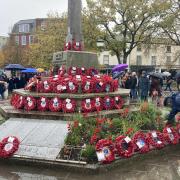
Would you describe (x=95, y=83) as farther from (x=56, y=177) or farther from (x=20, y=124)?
(x=56, y=177)

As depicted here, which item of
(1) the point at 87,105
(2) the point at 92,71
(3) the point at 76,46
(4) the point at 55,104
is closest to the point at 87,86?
(1) the point at 87,105

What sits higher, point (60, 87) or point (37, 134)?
point (60, 87)

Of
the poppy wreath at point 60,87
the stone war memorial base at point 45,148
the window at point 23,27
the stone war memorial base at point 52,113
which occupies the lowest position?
the stone war memorial base at point 45,148

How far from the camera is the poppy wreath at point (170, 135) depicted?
30.1 feet

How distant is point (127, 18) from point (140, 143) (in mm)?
28686

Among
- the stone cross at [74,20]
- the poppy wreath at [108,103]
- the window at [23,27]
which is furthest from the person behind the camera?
the window at [23,27]

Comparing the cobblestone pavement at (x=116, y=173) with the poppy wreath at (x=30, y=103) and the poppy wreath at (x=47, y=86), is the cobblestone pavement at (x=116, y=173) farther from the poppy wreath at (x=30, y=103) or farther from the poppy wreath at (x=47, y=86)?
the poppy wreath at (x=47, y=86)

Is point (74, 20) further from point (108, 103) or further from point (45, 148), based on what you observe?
point (45, 148)

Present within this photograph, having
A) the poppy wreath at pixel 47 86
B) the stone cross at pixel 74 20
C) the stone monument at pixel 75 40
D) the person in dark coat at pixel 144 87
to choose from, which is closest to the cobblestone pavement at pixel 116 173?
the poppy wreath at pixel 47 86

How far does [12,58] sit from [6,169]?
174 ft

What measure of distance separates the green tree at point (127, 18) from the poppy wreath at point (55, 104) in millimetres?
25816

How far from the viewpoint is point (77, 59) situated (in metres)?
13.8

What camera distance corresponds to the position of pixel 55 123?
10.0 metres

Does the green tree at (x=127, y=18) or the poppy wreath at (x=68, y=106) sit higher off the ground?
the green tree at (x=127, y=18)
